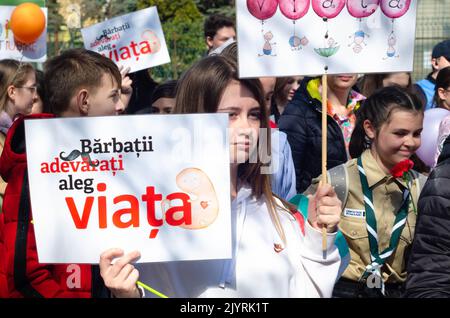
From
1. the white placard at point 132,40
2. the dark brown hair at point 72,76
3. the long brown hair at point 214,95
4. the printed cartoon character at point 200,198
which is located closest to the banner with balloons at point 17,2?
the white placard at point 132,40

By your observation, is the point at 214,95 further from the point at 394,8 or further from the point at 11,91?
the point at 11,91

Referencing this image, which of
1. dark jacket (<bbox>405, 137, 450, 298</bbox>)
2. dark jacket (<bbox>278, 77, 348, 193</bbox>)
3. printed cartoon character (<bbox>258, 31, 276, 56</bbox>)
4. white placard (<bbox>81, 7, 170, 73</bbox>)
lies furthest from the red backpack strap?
white placard (<bbox>81, 7, 170, 73</bbox>)

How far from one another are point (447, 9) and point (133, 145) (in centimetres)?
1489

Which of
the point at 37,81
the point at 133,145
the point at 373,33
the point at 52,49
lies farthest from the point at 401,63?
A: the point at 52,49

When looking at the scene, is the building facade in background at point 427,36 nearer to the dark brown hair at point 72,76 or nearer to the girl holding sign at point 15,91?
the girl holding sign at point 15,91

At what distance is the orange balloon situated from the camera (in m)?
6.59

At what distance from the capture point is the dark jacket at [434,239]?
139 inches

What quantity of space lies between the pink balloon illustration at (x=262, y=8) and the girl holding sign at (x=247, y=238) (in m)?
0.39

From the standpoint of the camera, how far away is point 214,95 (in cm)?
371

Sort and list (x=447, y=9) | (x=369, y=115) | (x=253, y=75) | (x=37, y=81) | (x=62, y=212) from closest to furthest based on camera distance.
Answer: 1. (x=62, y=212)
2. (x=253, y=75)
3. (x=369, y=115)
4. (x=37, y=81)
5. (x=447, y=9)

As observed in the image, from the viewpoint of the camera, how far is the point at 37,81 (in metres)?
6.09

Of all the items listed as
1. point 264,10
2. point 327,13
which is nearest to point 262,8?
point 264,10

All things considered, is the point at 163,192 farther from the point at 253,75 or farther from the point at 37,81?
the point at 37,81

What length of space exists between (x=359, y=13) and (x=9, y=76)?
248 centimetres
